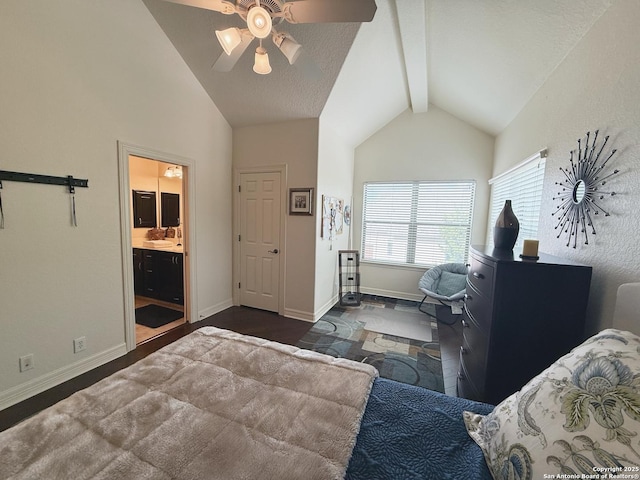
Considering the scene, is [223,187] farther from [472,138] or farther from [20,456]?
[472,138]

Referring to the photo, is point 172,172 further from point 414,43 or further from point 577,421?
point 577,421

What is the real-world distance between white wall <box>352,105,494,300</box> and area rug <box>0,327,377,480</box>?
344cm

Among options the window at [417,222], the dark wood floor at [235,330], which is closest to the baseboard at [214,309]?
the dark wood floor at [235,330]

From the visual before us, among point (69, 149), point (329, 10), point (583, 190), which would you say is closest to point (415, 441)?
point (583, 190)

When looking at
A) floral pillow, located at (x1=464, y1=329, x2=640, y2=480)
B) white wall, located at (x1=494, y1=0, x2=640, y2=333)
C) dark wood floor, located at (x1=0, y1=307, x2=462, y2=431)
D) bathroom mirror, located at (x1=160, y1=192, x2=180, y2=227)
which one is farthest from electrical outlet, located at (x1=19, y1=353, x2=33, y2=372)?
white wall, located at (x1=494, y1=0, x2=640, y2=333)

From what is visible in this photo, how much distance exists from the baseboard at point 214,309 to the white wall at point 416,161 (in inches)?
93.1

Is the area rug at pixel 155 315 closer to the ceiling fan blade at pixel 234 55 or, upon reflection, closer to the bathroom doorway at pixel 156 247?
the bathroom doorway at pixel 156 247

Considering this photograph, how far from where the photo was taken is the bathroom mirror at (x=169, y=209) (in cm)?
456

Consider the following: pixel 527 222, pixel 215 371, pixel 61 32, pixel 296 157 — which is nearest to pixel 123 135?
pixel 61 32

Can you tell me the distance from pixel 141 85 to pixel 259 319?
295cm

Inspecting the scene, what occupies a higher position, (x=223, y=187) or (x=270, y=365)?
(x=223, y=187)

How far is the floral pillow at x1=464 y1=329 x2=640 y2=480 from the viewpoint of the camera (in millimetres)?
602

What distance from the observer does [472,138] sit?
402 cm

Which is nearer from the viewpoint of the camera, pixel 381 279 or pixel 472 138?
pixel 472 138
